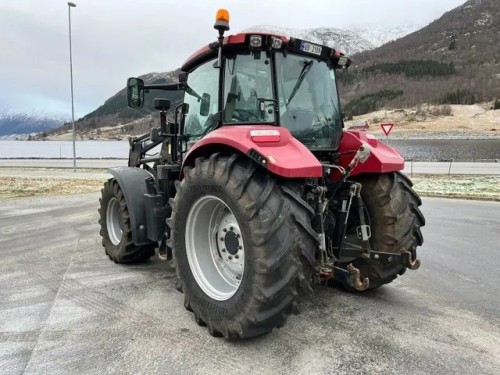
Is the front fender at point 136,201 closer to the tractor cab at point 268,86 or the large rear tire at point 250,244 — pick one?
the tractor cab at point 268,86

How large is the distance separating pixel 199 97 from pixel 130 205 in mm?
1487

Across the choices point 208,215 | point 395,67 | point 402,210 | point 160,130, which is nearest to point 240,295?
point 208,215

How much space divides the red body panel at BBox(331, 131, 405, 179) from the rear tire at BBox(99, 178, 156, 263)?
2567mm

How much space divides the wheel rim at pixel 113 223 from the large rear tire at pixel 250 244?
232 centimetres

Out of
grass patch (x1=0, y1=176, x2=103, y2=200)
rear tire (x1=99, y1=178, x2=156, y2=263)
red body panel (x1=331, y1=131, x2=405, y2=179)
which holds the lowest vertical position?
grass patch (x1=0, y1=176, x2=103, y2=200)

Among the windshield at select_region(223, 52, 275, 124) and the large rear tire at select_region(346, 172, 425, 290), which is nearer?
the windshield at select_region(223, 52, 275, 124)

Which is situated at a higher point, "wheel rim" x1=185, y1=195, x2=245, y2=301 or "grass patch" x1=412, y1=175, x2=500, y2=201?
"wheel rim" x1=185, y1=195, x2=245, y2=301

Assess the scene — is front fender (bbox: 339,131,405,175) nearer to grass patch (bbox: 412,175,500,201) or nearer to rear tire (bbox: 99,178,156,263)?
rear tire (bbox: 99,178,156,263)

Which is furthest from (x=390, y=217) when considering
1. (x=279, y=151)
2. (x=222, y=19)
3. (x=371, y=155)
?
(x=222, y=19)

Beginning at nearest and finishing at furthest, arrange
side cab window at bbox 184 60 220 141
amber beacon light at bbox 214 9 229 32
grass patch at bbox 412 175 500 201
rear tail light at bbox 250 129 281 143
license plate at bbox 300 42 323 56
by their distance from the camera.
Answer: rear tail light at bbox 250 129 281 143 < amber beacon light at bbox 214 9 229 32 < license plate at bbox 300 42 323 56 < side cab window at bbox 184 60 220 141 < grass patch at bbox 412 175 500 201

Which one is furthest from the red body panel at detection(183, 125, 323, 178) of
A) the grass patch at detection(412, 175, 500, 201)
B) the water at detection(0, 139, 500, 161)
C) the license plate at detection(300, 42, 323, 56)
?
the water at detection(0, 139, 500, 161)

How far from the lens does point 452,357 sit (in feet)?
10.2

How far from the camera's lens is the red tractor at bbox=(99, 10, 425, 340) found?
9.86 ft

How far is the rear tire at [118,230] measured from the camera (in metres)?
5.17
